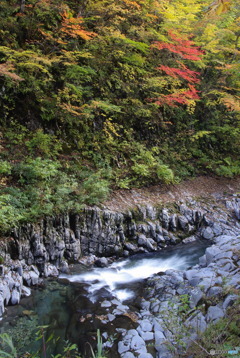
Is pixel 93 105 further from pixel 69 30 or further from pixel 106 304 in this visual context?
pixel 106 304

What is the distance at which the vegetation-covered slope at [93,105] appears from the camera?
8.04 m

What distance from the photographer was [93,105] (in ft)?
31.6

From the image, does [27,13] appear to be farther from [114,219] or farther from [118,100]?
[114,219]

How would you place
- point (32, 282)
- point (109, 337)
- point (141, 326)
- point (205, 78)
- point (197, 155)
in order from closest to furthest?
point (109, 337) < point (141, 326) < point (32, 282) < point (197, 155) < point (205, 78)

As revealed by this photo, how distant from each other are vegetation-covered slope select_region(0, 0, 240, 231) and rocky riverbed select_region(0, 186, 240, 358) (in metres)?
0.68

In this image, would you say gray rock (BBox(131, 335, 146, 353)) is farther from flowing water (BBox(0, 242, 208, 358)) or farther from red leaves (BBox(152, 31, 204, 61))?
red leaves (BBox(152, 31, 204, 61))

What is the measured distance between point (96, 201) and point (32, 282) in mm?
3076

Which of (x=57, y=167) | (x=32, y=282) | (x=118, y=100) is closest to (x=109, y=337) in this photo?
(x=32, y=282)

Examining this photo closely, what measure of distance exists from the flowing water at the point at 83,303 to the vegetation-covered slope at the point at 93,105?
1905 mm

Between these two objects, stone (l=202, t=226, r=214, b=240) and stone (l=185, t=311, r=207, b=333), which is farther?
stone (l=202, t=226, r=214, b=240)

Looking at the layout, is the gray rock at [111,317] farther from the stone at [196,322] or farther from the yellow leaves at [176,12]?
the yellow leaves at [176,12]

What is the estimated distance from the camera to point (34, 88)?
932cm

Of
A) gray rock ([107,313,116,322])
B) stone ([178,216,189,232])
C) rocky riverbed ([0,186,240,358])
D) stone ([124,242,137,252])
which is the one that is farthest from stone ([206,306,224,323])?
stone ([178,216,189,232])

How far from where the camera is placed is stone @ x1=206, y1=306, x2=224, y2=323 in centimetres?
451
